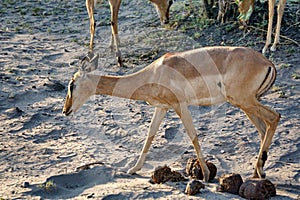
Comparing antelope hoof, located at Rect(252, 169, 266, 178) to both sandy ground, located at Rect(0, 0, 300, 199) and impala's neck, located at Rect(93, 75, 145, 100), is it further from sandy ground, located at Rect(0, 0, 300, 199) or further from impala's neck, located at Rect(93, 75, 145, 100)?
impala's neck, located at Rect(93, 75, 145, 100)

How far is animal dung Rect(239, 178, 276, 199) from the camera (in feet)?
17.3

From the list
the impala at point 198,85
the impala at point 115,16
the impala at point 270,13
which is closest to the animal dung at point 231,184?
the impala at point 198,85

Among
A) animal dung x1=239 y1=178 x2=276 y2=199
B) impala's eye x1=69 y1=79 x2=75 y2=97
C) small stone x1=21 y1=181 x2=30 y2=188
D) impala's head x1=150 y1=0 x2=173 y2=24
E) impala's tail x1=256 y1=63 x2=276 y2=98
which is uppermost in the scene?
impala's head x1=150 y1=0 x2=173 y2=24

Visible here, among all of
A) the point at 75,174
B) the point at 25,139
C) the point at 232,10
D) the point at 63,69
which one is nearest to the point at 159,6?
the point at 232,10

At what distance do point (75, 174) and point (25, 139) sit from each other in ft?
4.32

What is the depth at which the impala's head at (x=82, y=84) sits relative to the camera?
6.10 m

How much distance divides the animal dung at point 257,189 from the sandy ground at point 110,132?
0.16 meters

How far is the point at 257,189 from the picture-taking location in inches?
207

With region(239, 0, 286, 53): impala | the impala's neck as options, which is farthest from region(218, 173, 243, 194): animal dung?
region(239, 0, 286, 53): impala

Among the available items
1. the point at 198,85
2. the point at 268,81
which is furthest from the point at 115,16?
the point at 268,81

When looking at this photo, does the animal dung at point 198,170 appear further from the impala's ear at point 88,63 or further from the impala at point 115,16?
the impala at point 115,16

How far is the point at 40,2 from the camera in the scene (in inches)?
562

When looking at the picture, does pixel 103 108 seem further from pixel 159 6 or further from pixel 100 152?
pixel 159 6

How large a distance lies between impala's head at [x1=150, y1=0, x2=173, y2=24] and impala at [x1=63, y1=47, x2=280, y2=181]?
16.5 feet
